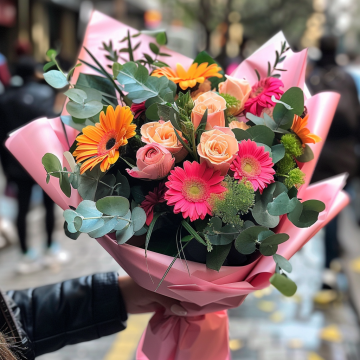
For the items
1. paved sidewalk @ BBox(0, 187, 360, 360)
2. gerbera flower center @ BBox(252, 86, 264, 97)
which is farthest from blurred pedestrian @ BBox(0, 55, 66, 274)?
gerbera flower center @ BBox(252, 86, 264, 97)

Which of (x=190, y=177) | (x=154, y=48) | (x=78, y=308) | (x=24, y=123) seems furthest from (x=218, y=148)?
(x=24, y=123)

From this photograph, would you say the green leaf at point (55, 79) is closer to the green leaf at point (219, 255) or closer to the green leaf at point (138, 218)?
the green leaf at point (138, 218)

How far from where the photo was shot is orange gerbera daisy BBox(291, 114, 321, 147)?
Answer: 1316 mm

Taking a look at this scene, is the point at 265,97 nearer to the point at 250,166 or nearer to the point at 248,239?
the point at 250,166

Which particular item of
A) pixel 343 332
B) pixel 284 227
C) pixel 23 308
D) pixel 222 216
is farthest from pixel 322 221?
pixel 343 332

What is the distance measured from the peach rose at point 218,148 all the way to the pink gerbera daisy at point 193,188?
29 millimetres

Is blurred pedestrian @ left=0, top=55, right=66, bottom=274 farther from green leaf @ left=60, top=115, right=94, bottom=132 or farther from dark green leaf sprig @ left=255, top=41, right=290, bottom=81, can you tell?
dark green leaf sprig @ left=255, top=41, right=290, bottom=81

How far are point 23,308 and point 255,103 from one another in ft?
3.68

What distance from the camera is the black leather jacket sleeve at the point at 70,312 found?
63.7 inches

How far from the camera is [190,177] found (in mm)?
1164

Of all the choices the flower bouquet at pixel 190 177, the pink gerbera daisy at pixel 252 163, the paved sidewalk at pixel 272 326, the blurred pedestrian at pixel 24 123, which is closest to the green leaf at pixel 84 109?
the flower bouquet at pixel 190 177

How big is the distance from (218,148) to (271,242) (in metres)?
0.28

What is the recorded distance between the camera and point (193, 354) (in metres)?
1.50

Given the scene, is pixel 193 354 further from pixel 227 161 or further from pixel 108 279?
pixel 227 161
